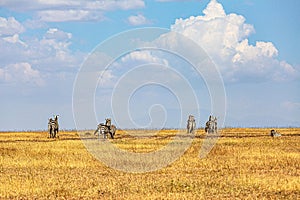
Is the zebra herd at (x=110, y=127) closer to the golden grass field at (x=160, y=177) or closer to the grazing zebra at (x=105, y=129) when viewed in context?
the grazing zebra at (x=105, y=129)

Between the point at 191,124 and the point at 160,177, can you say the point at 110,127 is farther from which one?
the point at 160,177

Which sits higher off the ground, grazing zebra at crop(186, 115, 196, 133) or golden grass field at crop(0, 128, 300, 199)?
grazing zebra at crop(186, 115, 196, 133)

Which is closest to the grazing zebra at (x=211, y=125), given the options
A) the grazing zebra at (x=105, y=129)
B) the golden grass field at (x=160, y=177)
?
the grazing zebra at (x=105, y=129)

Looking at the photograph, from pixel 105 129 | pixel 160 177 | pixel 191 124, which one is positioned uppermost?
pixel 191 124

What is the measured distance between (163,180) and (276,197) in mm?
5034

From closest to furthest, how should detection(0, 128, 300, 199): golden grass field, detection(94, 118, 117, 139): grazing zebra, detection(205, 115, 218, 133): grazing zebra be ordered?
detection(0, 128, 300, 199): golden grass field
detection(94, 118, 117, 139): grazing zebra
detection(205, 115, 218, 133): grazing zebra

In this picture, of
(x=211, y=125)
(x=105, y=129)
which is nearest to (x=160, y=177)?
(x=105, y=129)

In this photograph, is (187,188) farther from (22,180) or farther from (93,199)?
(22,180)

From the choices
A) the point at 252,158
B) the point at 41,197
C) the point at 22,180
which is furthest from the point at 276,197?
the point at 252,158

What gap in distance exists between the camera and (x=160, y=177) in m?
24.3

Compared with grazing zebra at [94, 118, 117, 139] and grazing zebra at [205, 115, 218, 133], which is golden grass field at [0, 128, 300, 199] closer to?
grazing zebra at [94, 118, 117, 139]

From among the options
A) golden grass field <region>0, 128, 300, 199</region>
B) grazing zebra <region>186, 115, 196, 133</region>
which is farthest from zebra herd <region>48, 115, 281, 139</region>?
golden grass field <region>0, 128, 300, 199</region>

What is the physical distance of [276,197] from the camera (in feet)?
62.8

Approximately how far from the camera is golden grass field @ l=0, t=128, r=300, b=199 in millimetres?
20016
